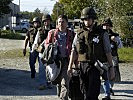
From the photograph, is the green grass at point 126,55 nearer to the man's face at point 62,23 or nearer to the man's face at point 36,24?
the man's face at point 36,24

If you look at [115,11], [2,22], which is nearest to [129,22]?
[115,11]

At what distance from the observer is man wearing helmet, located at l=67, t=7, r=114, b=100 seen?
6191mm

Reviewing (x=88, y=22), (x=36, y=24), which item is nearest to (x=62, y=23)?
(x=88, y=22)

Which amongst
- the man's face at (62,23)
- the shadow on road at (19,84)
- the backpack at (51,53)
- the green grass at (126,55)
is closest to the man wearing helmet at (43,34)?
the shadow on road at (19,84)

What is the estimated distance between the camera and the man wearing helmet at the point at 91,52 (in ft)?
20.3

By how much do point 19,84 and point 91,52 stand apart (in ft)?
18.1

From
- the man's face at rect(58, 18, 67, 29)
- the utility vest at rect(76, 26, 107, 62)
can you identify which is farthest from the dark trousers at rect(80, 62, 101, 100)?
the man's face at rect(58, 18, 67, 29)

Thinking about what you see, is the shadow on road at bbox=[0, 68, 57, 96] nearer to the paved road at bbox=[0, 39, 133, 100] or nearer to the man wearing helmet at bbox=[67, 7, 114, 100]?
the paved road at bbox=[0, 39, 133, 100]

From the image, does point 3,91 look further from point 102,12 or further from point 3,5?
point 3,5

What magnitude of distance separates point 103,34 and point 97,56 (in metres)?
0.36

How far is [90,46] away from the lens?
619cm

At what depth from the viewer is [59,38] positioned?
309 inches

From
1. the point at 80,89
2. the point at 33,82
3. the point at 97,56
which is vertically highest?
the point at 97,56

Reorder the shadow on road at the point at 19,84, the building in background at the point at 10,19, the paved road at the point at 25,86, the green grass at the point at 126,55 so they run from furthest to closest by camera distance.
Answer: the building in background at the point at 10,19 → the green grass at the point at 126,55 → the shadow on road at the point at 19,84 → the paved road at the point at 25,86
